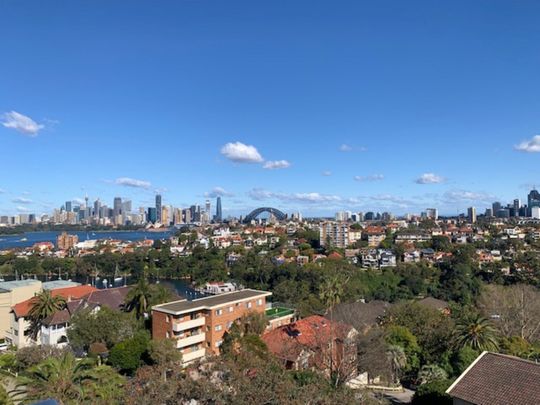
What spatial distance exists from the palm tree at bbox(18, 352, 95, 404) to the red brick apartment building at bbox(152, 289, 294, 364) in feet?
23.2

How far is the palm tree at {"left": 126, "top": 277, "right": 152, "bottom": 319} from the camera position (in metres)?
21.7

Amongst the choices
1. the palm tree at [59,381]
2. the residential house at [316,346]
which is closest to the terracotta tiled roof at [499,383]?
the residential house at [316,346]

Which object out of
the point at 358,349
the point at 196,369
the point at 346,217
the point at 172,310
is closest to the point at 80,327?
the point at 172,310

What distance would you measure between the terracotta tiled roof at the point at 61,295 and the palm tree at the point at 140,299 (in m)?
4.62

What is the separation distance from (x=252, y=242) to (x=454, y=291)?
155ft

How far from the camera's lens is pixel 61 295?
24.1 m

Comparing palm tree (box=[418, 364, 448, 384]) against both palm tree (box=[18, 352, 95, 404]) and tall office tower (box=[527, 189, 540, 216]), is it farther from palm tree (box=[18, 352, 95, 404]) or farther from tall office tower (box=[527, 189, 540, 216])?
tall office tower (box=[527, 189, 540, 216])

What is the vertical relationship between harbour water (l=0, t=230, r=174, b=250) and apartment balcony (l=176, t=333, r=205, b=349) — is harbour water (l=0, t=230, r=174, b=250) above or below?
below

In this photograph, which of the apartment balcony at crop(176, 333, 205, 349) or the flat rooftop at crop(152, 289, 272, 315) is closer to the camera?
the apartment balcony at crop(176, 333, 205, 349)

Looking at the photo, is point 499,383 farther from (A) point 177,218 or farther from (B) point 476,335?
(A) point 177,218

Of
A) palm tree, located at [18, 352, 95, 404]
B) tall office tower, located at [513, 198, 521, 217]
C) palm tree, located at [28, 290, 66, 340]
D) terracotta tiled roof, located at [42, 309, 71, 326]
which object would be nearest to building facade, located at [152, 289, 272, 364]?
terracotta tiled roof, located at [42, 309, 71, 326]

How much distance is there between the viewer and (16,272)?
5619 cm

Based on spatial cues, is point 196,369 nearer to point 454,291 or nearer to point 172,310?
point 172,310

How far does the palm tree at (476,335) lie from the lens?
15.1 m
